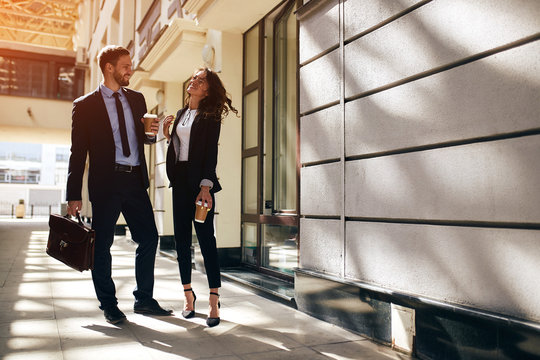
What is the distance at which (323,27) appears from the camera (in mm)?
3537

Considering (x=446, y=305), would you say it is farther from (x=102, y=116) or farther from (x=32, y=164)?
(x=32, y=164)

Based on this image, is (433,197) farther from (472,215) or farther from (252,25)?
A: (252,25)

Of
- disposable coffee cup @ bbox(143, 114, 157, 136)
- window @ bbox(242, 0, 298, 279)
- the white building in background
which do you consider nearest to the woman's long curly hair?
disposable coffee cup @ bbox(143, 114, 157, 136)

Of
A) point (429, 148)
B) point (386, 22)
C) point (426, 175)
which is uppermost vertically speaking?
point (386, 22)

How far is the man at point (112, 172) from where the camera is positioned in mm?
3203

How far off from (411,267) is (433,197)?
1.43 feet

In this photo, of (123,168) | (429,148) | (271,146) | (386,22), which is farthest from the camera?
(271,146)

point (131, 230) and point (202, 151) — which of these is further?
point (131, 230)

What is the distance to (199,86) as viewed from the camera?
3246 mm

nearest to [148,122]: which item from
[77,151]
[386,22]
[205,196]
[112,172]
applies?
Answer: [112,172]

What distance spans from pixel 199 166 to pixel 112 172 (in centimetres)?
63

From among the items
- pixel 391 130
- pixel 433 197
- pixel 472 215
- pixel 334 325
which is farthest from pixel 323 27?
pixel 334 325

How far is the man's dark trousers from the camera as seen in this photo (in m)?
3.21

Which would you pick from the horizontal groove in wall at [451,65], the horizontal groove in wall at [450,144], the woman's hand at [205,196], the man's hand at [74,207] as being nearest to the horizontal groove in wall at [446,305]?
the horizontal groove in wall at [450,144]
